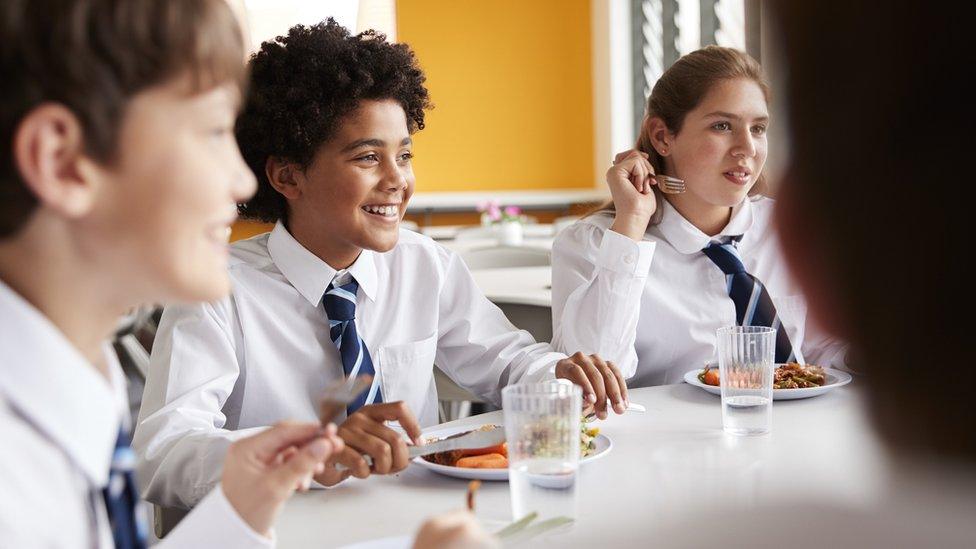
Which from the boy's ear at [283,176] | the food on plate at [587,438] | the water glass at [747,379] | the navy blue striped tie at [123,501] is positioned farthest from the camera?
the boy's ear at [283,176]

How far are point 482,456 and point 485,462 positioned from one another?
17mm

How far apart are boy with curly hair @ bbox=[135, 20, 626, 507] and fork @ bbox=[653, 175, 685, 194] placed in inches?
20.3

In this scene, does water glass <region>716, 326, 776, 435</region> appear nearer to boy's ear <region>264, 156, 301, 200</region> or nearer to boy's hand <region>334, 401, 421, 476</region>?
boy's hand <region>334, 401, 421, 476</region>

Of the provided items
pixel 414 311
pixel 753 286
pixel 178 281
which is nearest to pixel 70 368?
pixel 178 281

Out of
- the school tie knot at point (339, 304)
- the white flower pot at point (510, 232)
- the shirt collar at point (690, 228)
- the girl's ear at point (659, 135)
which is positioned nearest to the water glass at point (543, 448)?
the school tie knot at point (339, 304)

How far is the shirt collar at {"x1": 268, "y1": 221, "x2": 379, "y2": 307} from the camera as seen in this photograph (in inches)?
67.6

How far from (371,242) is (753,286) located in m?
0.82

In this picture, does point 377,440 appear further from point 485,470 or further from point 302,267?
point 302,267

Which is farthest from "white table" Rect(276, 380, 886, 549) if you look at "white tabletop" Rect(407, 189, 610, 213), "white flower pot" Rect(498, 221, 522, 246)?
"white tabletop" Rect(407, 189, 610, 213)

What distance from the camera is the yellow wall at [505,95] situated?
26.1 feet

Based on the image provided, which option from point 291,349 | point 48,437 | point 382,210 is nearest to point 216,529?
point 48,437

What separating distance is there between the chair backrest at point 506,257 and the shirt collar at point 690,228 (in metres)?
1.78

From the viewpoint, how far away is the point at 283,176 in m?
1.83

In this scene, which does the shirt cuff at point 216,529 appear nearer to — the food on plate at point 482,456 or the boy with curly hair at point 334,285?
the food on plate at point 482,456
